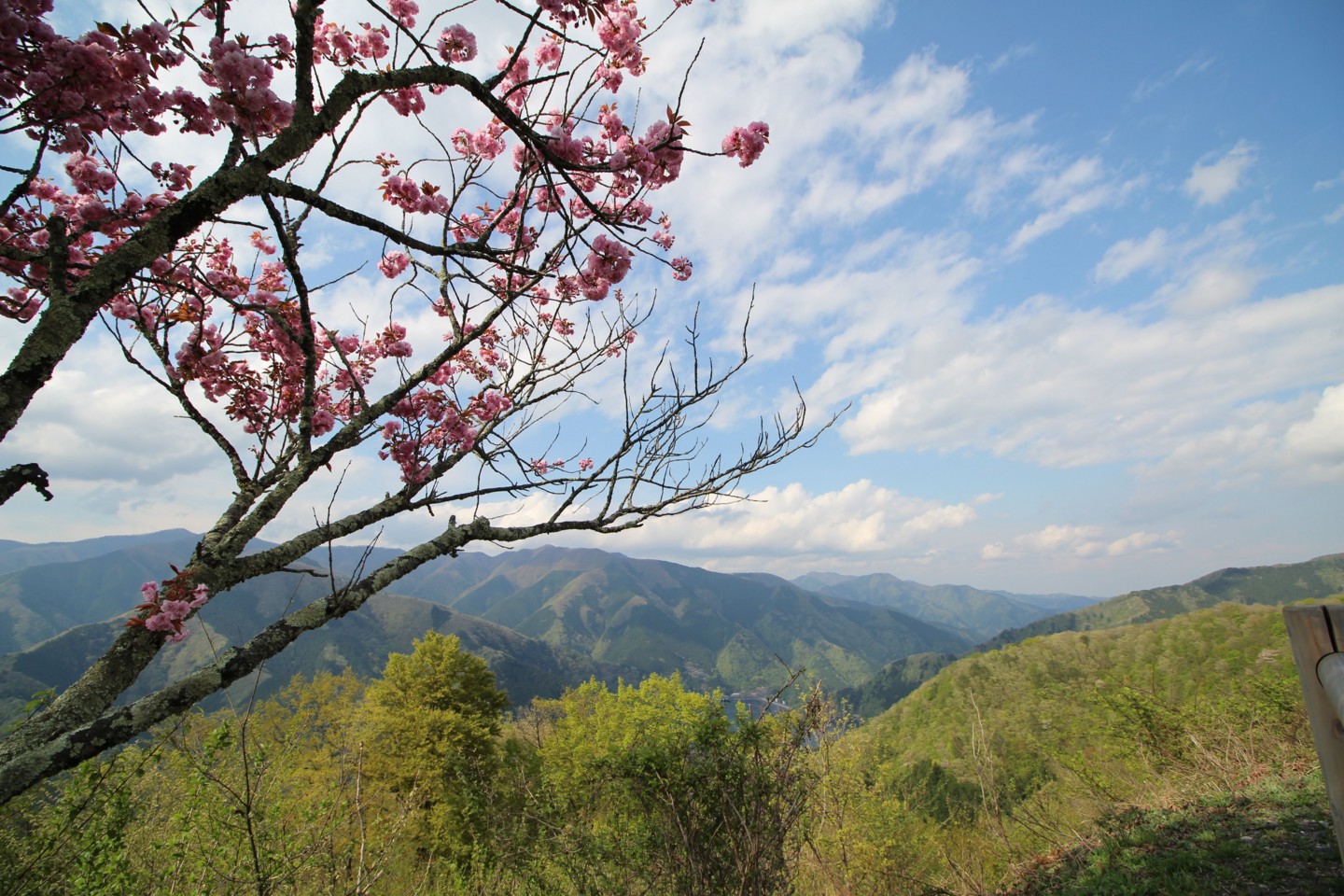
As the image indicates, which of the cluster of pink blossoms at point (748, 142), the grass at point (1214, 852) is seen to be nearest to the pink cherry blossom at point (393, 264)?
the cluster of pink blossoms at point (748, 142)

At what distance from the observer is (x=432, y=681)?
799 inches

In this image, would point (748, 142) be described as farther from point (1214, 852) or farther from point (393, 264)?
point (1214, 852)

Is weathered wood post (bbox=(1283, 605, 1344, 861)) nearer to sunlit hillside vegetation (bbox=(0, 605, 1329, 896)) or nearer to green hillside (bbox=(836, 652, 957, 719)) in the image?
sunlit hillside vegetation (bbox=(0, 605, 1329, 896))

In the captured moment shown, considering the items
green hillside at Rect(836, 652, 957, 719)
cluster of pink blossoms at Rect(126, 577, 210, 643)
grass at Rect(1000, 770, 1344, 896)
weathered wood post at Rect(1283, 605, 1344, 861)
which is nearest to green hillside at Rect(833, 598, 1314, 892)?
grass at Rect(1000, 770, 1344, 896)

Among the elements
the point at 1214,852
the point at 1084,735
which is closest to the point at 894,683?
the point at 1084,735

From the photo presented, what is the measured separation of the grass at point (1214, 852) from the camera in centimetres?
506

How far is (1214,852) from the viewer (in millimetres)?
5730

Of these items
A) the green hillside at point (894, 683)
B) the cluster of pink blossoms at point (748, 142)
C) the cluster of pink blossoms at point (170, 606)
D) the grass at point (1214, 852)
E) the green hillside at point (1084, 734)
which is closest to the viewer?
→ the cluster of pink blossoms at point (170, 606)

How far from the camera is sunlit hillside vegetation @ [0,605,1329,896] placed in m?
4.68

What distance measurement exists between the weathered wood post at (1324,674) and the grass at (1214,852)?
4.98 metres

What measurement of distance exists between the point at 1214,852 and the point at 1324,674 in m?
6.95

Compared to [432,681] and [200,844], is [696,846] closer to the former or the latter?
[200,844]

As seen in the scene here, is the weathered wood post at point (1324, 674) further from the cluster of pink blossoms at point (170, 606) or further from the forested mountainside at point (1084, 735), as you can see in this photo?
the cluster of pink blossoms at point (170, 606)

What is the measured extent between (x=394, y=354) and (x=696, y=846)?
5.42 meters
